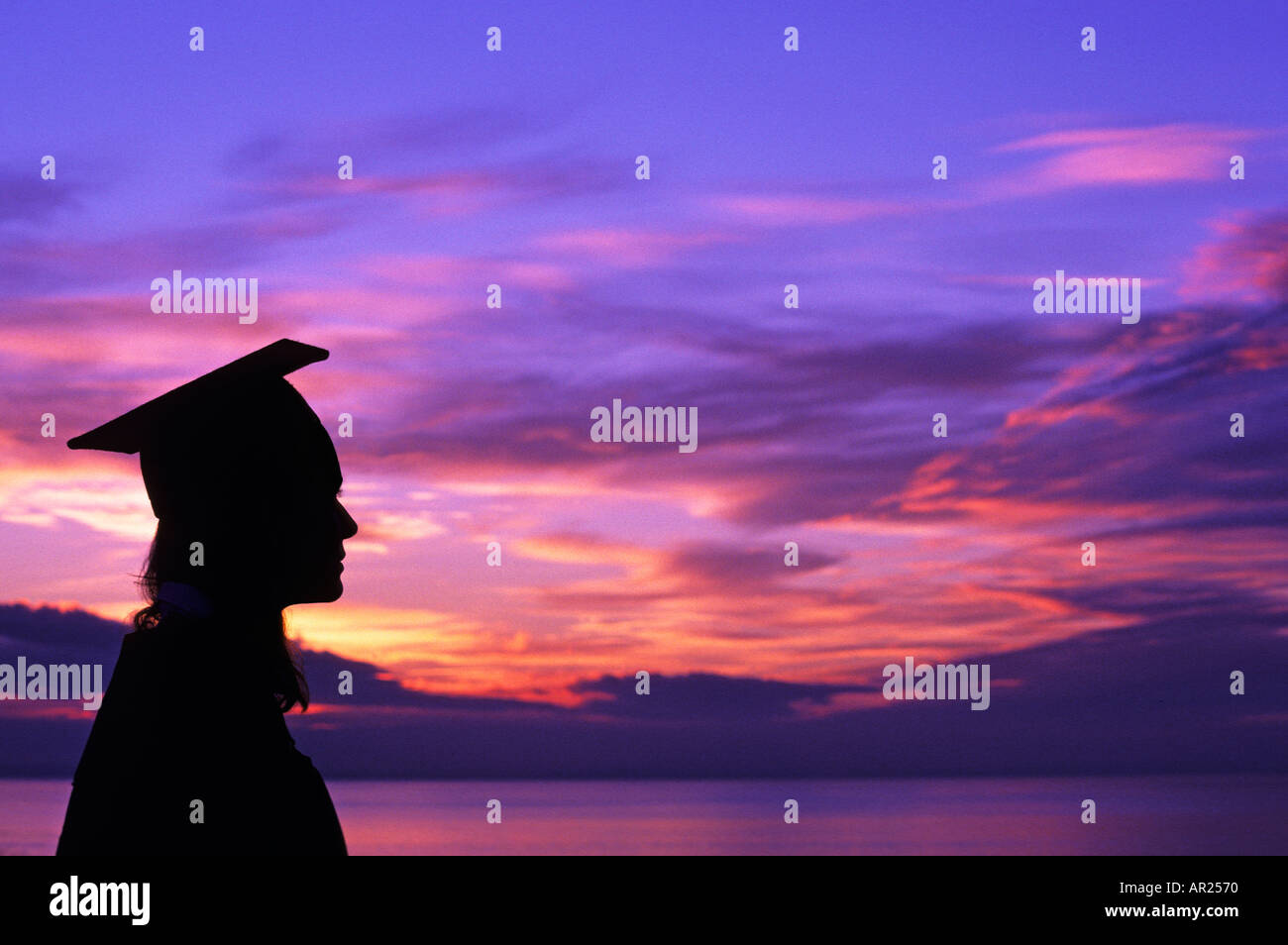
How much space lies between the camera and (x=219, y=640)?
3.44 meters

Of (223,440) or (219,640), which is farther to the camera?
(223,440)

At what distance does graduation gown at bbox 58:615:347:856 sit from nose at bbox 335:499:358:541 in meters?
0.46

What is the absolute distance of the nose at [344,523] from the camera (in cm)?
371

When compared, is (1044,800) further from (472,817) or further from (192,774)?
(192,774)

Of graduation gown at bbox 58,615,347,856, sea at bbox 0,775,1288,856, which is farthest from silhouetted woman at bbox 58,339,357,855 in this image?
sea at bbox 0,775,1288,856

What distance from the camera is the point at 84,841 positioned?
324 centimetres

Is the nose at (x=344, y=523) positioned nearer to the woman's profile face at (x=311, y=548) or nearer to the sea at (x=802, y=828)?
the woman's profile face at (x=311, y=548)

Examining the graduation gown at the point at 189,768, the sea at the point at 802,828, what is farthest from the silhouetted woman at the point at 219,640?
the sea at the point at 802,828

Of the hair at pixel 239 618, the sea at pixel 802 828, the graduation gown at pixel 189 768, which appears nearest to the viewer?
the graduation gown at pixel 189 768

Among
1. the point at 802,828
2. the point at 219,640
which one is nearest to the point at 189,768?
the point at 219,640

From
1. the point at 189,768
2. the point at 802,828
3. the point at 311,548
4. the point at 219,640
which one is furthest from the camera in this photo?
the point at 802,828

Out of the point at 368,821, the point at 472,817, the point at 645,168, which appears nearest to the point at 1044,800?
the point at 472,817

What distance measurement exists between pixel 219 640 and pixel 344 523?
1.68 feet

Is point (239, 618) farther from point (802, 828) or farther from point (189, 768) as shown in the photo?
point (802, 828)
